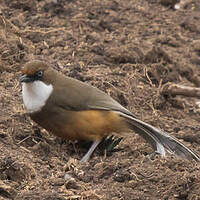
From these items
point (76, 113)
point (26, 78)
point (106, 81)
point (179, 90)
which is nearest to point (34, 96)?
point (26, 78)

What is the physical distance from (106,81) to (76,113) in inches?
62.5

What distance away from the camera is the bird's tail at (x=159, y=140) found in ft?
21.0

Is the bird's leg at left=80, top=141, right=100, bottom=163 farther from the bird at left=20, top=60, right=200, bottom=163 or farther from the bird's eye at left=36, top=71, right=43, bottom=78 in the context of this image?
the bird's eye at left=36, top=71, right=43, bottom=78

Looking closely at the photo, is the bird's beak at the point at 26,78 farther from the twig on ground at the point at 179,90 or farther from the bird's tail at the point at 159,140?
the twig on ground at the point at 179,90

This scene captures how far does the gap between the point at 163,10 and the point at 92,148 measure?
4792 mm

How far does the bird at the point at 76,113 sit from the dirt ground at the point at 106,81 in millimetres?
197

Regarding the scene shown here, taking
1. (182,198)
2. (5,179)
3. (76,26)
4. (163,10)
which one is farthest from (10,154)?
(163,10)

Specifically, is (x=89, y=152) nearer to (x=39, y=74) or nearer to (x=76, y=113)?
Result: (x=76, y=113)

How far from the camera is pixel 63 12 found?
955 centimetres

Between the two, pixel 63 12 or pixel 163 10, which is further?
pixel 163 10

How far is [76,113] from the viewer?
630 cm

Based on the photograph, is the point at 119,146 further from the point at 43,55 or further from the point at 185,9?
the point at 185,9

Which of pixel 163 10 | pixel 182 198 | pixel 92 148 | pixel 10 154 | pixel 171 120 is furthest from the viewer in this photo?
pixel 163 10

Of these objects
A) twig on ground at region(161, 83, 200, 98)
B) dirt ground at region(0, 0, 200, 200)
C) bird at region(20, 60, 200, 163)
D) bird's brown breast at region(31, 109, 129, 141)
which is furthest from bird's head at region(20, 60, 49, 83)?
twig on ground at region(161, 83, 200, 98)
